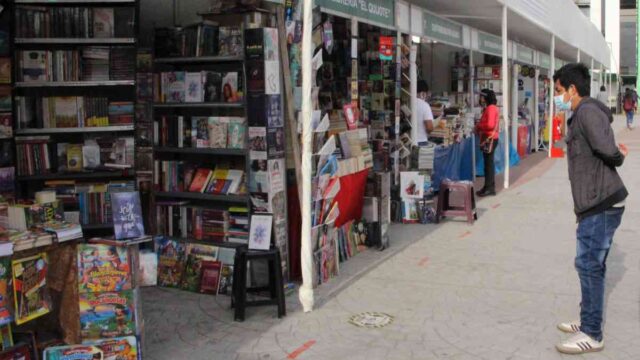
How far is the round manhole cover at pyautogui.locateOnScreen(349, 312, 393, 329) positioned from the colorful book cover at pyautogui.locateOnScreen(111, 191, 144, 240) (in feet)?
5.97

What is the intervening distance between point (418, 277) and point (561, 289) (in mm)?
1285

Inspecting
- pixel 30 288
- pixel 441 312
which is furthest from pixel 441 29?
pixel 30 288

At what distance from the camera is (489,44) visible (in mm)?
15234

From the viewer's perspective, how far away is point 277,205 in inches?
236

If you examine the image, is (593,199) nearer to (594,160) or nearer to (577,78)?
(594,160)

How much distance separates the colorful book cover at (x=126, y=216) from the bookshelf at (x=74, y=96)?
1.64m

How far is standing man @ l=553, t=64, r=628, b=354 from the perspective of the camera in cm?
463

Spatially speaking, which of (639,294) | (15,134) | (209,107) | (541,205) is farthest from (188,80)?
(541,205)

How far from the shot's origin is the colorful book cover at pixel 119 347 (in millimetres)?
4355

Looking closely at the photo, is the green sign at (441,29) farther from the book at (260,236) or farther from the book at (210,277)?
the book at (260,236)

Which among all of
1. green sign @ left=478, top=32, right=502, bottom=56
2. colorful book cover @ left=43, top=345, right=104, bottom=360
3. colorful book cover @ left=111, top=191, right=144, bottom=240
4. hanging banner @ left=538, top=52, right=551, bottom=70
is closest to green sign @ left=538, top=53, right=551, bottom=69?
hanging banner @ left=538, top=52, right=551, bottom=70

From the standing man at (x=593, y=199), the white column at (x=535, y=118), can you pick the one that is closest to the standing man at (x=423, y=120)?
the standing man at (x=593, y=199)

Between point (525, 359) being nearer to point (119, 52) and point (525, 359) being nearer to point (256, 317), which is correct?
point (256, 317)

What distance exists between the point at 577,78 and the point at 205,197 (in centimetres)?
324
